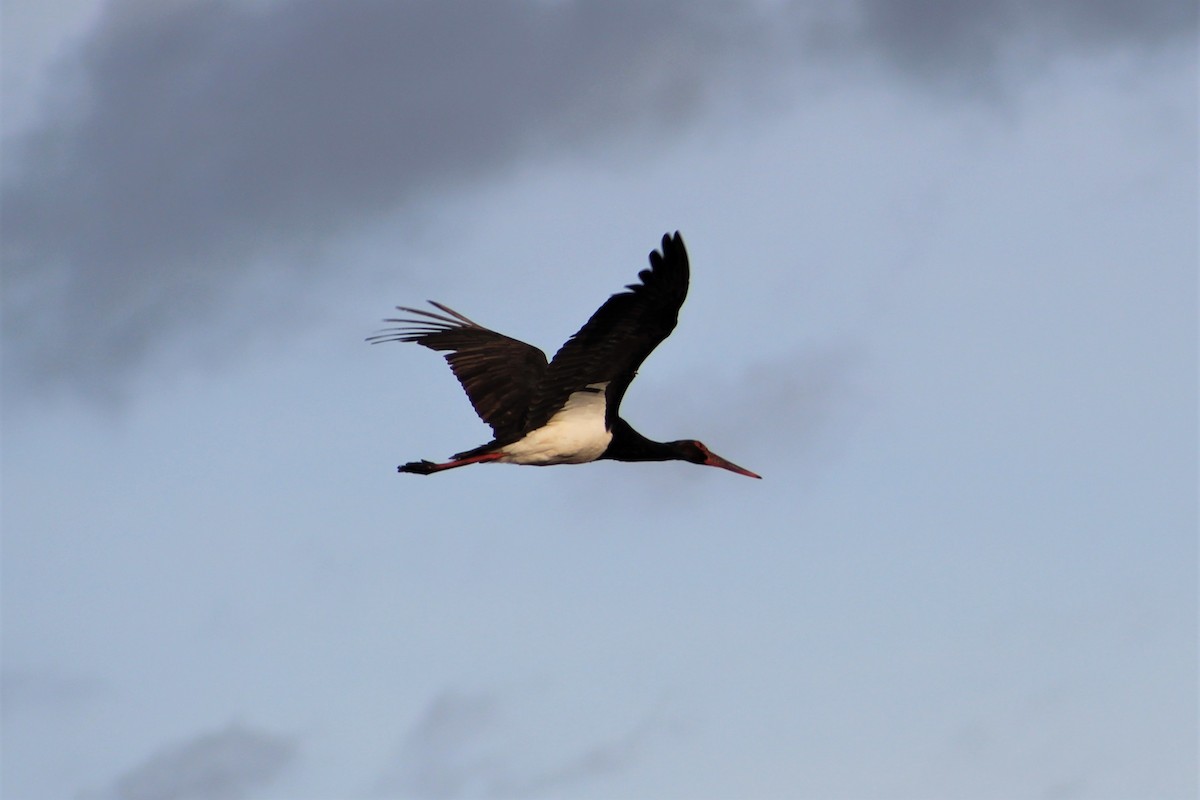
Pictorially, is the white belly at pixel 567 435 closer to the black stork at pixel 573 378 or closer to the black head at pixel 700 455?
the black stork at pixel 573 378

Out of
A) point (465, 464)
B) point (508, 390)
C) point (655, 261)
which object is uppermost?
point (508, 390)

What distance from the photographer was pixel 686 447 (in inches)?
1204

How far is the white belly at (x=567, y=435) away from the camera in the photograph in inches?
1074

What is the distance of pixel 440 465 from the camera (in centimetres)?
2686

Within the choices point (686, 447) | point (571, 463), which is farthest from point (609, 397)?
point (686, 447)

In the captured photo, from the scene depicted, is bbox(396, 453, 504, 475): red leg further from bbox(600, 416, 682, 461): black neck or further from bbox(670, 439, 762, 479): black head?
bbox(670, 439, 762, 479): black head

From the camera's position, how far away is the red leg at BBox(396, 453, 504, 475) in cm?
2686

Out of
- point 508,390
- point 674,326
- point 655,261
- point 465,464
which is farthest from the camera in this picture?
point 508,390

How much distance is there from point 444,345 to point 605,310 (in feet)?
28.0

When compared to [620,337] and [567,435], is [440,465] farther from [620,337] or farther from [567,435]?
[620,337]

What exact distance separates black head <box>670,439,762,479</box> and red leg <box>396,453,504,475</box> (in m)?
4.29

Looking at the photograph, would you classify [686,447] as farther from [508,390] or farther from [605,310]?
[605,310]

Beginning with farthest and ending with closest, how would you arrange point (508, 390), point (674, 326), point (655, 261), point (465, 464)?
point (508, 390)
point (465, 464)
point (674, 326)
point (655, 261)

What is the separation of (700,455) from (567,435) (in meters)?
3.82
